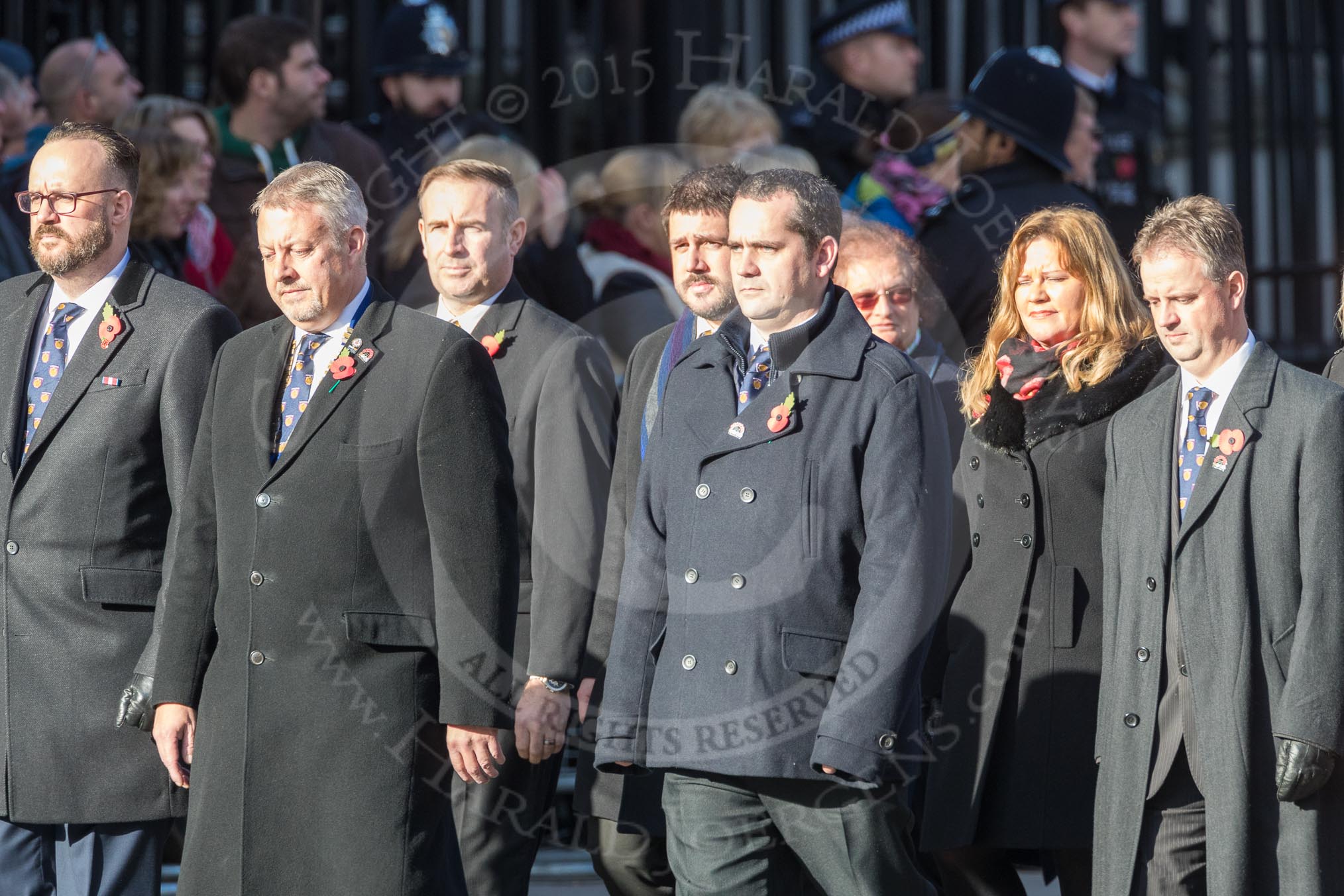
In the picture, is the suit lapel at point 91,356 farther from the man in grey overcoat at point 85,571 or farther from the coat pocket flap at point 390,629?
the coat pocket flap at point 390,629

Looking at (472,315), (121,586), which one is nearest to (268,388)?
(121,586)

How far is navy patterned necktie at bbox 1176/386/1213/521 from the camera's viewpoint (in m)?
3.80

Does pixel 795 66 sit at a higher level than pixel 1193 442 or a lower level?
higher

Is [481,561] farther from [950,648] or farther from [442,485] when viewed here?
[950,648]

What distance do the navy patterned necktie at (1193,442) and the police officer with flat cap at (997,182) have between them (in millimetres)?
1607

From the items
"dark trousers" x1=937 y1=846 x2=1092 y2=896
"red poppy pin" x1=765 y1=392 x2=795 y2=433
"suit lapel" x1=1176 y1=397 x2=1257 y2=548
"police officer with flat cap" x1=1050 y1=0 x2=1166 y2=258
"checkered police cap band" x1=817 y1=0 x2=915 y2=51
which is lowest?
"dark trousers" x1=937 y1=846 x2=1092 y2=896

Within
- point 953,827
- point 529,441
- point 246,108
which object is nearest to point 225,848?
point 529,441

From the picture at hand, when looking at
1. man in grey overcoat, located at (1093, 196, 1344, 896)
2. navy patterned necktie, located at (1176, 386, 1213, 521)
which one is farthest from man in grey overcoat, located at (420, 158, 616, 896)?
Answer: navy patterned necktie, located at (1176, 386, 1213, 521)

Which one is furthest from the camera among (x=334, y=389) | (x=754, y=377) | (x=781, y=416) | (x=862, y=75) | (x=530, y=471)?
(x=862, y=75)

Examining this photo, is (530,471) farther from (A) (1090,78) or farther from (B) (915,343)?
(A) (1090,78)

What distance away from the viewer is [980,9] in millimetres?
6953

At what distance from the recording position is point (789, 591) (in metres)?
3.49

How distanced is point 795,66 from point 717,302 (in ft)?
9.44

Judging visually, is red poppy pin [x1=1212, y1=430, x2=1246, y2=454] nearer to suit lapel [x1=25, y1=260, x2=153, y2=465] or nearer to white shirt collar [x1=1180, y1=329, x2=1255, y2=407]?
white shirt collar [x1=1180, y1=329, x2=1255, y2=407]
